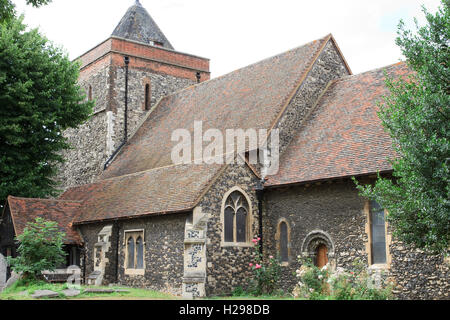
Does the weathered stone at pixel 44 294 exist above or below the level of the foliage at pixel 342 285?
below

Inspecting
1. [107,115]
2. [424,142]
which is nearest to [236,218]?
[424,142]

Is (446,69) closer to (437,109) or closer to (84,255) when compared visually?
(437,109)

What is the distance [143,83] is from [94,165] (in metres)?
5.38

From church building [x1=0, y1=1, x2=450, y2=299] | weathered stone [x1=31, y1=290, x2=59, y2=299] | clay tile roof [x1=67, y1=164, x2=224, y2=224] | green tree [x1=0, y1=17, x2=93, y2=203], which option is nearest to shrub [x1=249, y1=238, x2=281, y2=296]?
church building [x1=0, y1=1, x2=450, y2=299]

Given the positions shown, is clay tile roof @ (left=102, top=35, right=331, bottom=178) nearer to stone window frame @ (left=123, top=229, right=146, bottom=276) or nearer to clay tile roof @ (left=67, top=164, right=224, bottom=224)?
clay tile roof @ (left=67, top=164, right=224, bottom=224)

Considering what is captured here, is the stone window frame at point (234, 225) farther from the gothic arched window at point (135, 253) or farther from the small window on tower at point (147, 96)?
the small window on tower at point (147, 96)

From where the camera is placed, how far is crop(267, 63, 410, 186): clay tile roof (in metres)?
15.9

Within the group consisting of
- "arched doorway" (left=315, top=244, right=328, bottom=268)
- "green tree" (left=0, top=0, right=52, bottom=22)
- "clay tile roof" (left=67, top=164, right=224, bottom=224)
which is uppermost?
"green tree" (left=0, top=0, right=52, bottom=22)

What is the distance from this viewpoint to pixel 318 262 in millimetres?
16734

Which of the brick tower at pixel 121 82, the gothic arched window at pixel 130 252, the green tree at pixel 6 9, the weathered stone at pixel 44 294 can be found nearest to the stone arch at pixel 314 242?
the gothic arched window at pixel 130 252

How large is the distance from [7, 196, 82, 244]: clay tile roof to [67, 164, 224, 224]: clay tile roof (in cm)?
57

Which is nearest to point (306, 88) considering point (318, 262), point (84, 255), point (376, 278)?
point (318, 262)

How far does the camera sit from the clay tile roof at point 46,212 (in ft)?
70.2

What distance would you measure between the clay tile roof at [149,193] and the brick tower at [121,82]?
4.83 m
